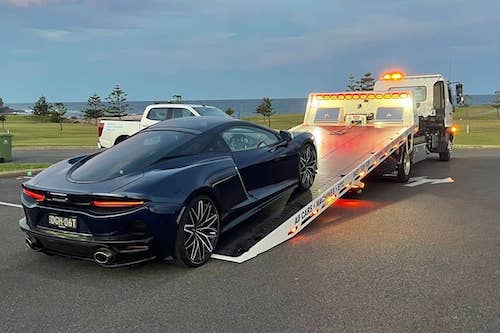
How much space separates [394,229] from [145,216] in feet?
11.6

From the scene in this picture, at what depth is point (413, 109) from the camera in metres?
11.1

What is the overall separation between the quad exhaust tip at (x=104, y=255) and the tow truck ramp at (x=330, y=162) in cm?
127

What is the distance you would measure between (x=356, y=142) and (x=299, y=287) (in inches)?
225

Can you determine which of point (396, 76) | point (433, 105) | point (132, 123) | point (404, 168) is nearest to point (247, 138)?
point (404, 168)

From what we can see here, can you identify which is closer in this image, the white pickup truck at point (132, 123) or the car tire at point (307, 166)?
the car tire at point (307, 166)

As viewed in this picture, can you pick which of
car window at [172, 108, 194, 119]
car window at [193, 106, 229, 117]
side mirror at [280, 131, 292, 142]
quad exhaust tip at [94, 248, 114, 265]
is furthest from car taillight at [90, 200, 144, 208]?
car window at [172, 108, 194, 119]

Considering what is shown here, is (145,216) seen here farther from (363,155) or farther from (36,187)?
(363,155)

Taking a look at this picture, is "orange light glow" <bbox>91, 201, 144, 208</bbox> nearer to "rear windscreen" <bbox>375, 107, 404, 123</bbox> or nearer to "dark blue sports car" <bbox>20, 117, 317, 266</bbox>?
"dark blue sports car" <bbox>20, 117, 317, 266</bbox>

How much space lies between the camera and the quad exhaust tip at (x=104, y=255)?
4.59 meters

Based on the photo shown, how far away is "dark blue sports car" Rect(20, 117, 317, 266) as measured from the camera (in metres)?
4.58

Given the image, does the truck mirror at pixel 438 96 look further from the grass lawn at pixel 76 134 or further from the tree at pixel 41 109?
the tree at pixel 41 109

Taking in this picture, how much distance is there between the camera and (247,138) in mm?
6246

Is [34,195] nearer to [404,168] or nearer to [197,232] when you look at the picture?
[197,232]

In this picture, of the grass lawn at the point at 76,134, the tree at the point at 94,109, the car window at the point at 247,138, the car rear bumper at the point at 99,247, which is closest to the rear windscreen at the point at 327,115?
the car window at the point at 247,138
